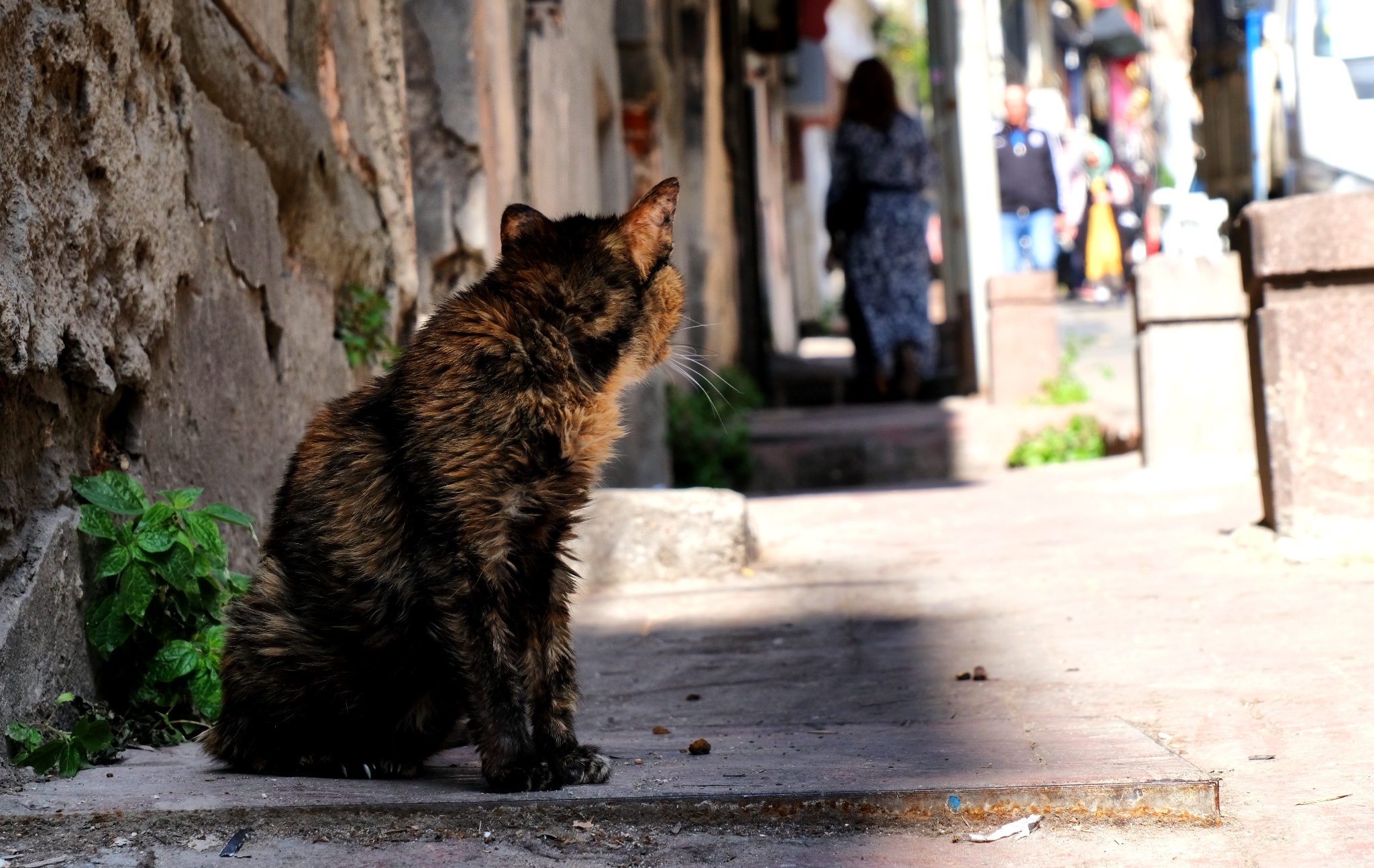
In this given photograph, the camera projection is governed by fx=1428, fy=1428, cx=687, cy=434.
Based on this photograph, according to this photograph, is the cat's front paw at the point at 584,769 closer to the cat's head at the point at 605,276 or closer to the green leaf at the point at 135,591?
the cat's head at the point at 605,276

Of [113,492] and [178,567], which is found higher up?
[113,492]

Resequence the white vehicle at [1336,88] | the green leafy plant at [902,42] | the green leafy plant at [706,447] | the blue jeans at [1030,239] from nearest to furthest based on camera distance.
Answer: the white vehicle at [1336,88] → the green leafy plant at [706,447] → the blue jeans at [1030,239] → the green leafy plant at [902,42]

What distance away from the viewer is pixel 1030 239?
14141 millimetres

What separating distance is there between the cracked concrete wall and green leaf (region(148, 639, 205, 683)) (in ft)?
0.51

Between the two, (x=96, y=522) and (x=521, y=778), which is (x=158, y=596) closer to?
(x=96, y=522)

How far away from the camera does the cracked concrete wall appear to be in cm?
220

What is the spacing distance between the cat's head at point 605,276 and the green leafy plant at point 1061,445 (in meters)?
6.27

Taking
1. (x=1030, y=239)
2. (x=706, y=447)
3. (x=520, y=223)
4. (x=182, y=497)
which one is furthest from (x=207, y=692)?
(x=1030, y=239)

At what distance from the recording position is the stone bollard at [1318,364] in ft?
13.1

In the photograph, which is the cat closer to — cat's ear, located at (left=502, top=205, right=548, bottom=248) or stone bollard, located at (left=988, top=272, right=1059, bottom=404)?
cat's ear, located at (left=502, top=205, right=548, bottom=248)

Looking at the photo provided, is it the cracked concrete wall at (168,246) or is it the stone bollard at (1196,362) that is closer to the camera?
the cracked concrete wall at (168,246)

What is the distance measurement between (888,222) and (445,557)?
28.7 feet

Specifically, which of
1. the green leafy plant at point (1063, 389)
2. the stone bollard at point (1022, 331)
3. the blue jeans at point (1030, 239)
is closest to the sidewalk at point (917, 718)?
the green leafy plant at point (1063, 389)

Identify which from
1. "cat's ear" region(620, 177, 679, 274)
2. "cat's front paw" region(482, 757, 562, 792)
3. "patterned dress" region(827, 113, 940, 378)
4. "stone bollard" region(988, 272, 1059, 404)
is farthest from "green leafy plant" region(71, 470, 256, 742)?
"patterned dress" region(827, 113, 940, 378)
